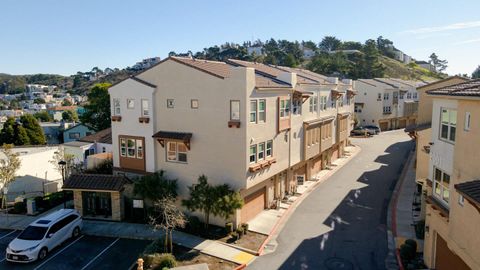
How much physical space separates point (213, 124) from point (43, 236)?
12.2 metres

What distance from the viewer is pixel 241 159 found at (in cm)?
2412

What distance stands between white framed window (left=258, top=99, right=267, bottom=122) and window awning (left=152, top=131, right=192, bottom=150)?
5.00 m

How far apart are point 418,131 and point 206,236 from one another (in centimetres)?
1638

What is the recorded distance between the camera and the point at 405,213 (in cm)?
2800

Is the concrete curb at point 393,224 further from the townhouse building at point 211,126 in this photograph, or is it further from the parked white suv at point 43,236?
the parked white suv at point 43,236

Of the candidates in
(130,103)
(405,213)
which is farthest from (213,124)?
(405,213)

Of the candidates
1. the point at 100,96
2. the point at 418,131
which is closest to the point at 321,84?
the point at 418,131

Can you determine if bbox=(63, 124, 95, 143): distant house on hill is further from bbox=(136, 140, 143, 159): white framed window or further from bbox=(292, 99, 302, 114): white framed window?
bbox=(292, 99, 302, 114): white framed window

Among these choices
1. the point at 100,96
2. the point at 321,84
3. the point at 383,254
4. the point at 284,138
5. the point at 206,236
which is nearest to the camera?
the point at 383,254

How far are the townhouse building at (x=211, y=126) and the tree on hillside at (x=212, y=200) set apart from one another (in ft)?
2.81

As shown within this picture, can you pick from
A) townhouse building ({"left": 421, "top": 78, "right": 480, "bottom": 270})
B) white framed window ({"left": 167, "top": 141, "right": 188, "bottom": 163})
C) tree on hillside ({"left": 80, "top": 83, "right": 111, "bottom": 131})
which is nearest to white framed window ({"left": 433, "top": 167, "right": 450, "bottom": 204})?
townhouse building ({"left": 421, "top": 78, "right": 480, "bottom": 270})

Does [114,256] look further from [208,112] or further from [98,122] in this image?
[98,122]

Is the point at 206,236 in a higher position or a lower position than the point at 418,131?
lower

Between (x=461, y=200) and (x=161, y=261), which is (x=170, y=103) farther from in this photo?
(x=461, y=200)
